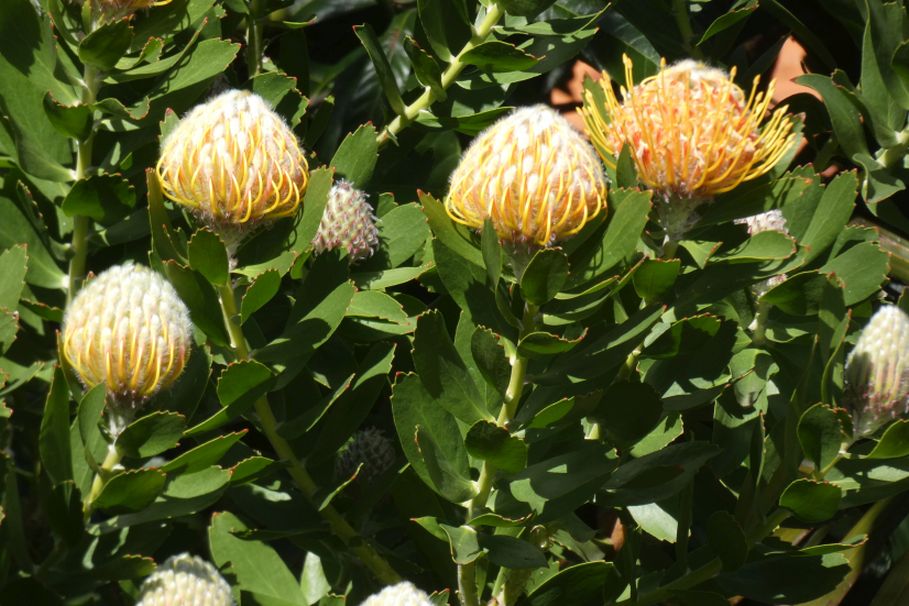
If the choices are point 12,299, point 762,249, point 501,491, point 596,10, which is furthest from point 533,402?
point 596,10

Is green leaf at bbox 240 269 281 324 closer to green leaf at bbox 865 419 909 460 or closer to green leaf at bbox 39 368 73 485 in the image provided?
green leaf at bbox 39 368 73 485

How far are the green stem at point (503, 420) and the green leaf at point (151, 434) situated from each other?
0.95ft

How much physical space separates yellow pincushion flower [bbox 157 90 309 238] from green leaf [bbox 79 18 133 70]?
19 cm

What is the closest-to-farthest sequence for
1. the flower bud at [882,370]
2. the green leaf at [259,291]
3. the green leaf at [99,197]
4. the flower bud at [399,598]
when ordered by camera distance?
the flower bud at [399,598] → the green leaf at [259,291] → the flower bud at [882,370] → the green leaf at [99,197]

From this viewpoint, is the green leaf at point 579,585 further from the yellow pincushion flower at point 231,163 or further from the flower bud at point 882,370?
the yellow pincushion flower at point 231,163

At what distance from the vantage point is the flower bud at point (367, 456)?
1424 millimetres

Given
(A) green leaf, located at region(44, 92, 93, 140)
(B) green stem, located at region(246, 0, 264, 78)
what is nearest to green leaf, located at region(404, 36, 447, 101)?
(B) green stem, located at region(246, 0, 264, 78)

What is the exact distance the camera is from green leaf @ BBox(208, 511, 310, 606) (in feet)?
4.11

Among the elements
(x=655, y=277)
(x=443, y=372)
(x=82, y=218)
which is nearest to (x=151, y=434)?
(x=443, y=372)

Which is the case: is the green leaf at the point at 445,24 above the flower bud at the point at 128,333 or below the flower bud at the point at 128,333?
above

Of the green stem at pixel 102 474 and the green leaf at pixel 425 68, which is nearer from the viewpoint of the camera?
the green stem at pixel 102 474

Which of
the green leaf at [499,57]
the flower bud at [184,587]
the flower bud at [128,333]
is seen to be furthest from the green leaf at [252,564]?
the green leaf at [499,57]

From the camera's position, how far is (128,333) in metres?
1.04

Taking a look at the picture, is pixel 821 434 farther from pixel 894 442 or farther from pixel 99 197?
pixel 99 197
